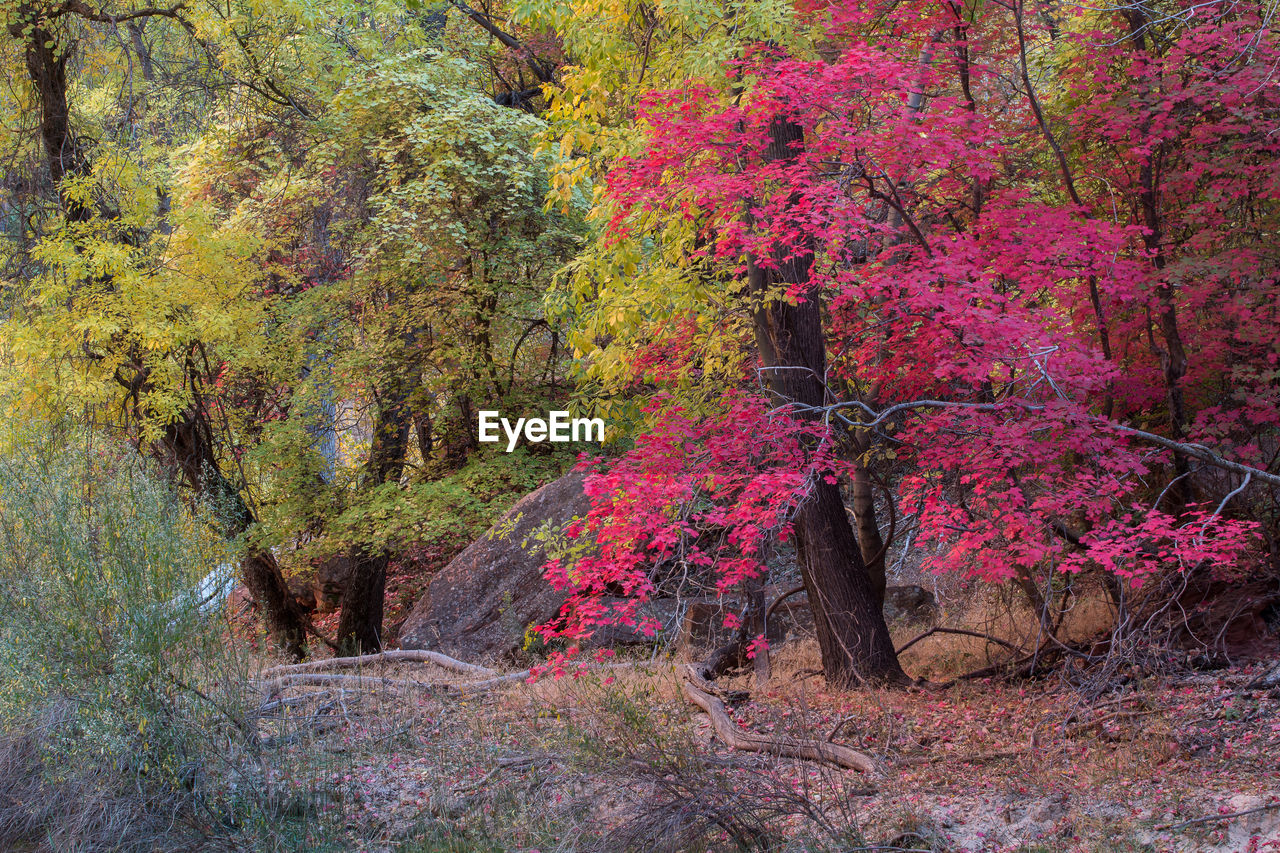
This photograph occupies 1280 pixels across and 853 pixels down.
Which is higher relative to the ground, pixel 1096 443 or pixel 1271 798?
pixel 1096 443

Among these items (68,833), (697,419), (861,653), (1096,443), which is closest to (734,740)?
(861,653)

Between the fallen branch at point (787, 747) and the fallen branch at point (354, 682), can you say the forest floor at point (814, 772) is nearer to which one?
the fallen branch at point (787, 747)

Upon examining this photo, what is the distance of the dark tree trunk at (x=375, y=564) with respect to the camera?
41.9 feet

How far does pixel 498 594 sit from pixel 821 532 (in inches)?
173

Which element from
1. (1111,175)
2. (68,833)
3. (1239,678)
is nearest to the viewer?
(68,833)

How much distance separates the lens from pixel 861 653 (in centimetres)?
791

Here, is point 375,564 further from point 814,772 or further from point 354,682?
point 814,772

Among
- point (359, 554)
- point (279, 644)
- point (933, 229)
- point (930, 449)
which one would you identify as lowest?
point (279, 644)

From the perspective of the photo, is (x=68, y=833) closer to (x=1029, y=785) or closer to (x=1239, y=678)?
(x=1029, y=785)

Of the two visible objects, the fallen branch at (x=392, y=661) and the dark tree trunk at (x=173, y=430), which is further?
the dark tree trunk at (x=173, y=430)

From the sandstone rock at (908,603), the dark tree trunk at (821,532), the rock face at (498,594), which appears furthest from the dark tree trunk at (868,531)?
the rock face at (498,594)

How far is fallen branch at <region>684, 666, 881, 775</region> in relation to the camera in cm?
596

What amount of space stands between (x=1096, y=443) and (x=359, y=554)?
347 inches

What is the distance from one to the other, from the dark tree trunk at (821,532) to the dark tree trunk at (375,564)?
6142mm
